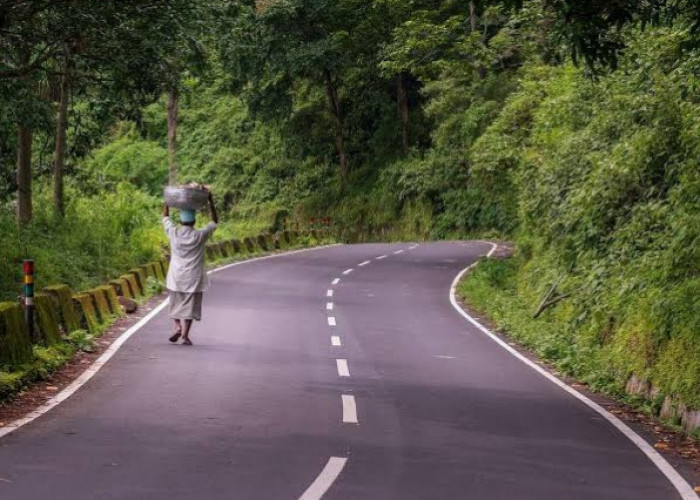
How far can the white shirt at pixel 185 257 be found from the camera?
50.1ft

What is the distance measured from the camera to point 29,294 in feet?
43.4

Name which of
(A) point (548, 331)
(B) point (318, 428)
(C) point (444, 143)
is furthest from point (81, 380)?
(C) point (444, 143)

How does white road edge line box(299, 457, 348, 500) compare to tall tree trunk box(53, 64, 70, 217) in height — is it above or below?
below

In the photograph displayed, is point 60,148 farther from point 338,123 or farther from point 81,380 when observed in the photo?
point 338,123

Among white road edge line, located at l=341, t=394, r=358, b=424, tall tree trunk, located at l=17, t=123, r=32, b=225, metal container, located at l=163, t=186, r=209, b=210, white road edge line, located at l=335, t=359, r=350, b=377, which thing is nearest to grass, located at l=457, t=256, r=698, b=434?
white road edge line, located at l=335, t=359, r=350, b=377

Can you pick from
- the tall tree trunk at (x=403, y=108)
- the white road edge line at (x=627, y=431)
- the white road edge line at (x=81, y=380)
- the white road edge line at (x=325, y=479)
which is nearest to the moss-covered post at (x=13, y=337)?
the white road edge line at (x=81, y=380)

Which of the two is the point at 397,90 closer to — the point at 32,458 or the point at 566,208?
the point at 566,208

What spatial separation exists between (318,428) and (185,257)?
6.10m

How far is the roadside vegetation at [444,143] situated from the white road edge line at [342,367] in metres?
3.27

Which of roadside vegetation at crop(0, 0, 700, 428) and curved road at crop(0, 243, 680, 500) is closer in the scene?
curved road at crop(0, 243, 680, 500)

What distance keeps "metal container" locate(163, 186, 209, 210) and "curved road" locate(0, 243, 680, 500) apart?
2.08 meters

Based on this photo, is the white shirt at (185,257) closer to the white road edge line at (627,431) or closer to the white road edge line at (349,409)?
the white road edge line at (349,409)

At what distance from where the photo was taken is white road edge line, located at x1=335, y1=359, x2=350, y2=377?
44.4ft

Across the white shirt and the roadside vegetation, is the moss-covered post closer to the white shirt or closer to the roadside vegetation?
the white shirt
